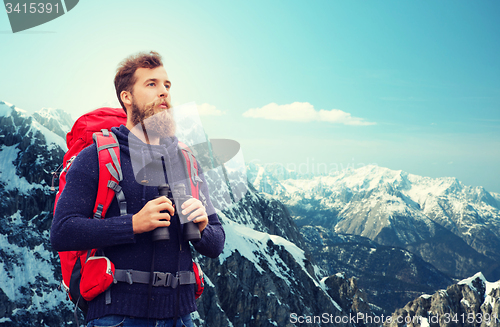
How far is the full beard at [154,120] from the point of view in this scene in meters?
3.89

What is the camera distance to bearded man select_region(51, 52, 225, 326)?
3.26 meters

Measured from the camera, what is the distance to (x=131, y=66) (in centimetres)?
400

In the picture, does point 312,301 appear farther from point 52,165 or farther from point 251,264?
point 52,165

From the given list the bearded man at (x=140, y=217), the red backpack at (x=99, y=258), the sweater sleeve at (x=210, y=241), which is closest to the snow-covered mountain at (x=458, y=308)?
the sweater sleeve at (x=210, y=241)

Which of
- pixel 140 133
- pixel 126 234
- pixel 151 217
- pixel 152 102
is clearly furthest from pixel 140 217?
pixel 152 102

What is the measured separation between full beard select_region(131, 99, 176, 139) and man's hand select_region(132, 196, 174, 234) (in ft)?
3.53

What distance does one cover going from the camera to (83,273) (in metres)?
3.44

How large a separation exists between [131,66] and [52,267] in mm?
82869

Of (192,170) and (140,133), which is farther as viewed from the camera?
(192,170)

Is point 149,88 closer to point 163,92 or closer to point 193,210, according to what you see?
point 163,92

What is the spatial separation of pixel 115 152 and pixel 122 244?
3.64 feet

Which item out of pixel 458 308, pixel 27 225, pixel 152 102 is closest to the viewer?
pixel 152 102

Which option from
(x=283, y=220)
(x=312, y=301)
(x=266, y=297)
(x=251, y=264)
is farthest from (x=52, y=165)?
(x=283, y=220)

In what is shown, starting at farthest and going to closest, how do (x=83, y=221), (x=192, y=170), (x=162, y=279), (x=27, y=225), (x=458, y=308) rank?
(x=458, y=308)
(x=27, y=225)
(x=192, y=170)
(x=162, y=279)
(x=83, y=221)
